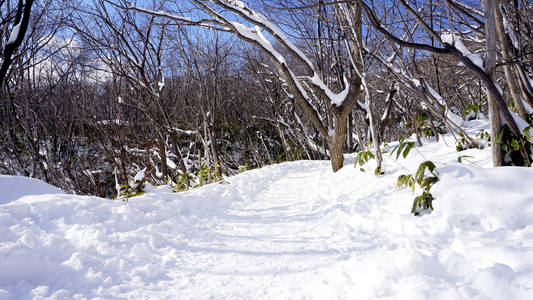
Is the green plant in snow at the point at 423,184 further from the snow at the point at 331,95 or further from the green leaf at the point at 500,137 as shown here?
the snow at the point at 331,95

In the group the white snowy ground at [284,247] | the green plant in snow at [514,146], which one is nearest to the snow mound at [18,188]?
the white snowy ground at [284,247]

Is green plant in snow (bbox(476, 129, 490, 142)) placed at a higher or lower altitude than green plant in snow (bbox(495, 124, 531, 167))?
higher

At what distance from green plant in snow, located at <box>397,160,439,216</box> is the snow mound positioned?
377 cm

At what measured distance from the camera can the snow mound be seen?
95.8 inches

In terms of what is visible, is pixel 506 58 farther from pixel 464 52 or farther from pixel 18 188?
pixel 18 188

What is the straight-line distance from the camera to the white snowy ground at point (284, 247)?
130cm

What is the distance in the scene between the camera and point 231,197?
379cm

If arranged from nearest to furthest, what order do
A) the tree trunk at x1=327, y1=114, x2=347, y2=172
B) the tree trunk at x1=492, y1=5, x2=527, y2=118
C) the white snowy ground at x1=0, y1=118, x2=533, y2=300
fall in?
the white snowy ground at x1=0, y1=118, x2=533, y2=300 < the tree trunk at x1=492, y1=5, x2=527, y2=118 < the tree trunk at x1=327, y1=114, x2=347, y2=172

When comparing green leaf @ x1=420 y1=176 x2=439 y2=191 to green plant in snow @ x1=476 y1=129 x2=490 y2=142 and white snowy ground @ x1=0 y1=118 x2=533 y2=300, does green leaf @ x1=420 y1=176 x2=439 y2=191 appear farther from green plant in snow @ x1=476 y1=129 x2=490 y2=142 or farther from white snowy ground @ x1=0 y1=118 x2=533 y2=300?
green plant in snow @ x1=476 y1=129 x2=490 y2=142

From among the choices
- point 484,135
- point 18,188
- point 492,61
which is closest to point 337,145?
point 484,135

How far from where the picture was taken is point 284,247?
6.61ft

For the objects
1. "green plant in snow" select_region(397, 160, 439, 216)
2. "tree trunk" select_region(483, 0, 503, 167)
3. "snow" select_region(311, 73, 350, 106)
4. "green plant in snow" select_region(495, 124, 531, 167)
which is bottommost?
"green plant in snow" select_region(397, 160, 439, 216)

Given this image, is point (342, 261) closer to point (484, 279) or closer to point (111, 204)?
point (484, 279)

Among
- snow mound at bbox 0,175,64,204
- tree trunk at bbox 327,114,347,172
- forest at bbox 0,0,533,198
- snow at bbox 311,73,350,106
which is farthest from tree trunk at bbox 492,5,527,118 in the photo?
snow mound at bbox 0,175,64,204
